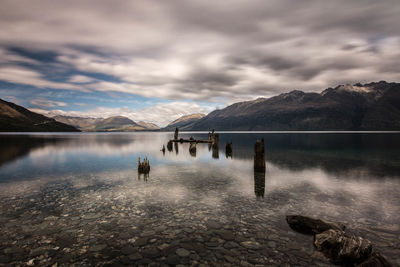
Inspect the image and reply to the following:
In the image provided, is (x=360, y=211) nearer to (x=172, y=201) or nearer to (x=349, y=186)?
(x=349, y=186)

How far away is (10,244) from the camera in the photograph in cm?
861

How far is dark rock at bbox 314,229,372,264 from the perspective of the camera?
762 cm

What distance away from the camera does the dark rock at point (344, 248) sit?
25.0ft

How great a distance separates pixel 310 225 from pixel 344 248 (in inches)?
89.9

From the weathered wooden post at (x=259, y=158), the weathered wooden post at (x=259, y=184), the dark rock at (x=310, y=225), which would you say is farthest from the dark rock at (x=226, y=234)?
the weathered wooden post at (x=259, y=158)

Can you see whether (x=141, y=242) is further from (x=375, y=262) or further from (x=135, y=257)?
(x=375, y=262)

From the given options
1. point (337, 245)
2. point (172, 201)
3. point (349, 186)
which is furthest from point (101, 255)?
point (349, 186)

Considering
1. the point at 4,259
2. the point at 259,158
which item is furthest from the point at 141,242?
the point at 259,158

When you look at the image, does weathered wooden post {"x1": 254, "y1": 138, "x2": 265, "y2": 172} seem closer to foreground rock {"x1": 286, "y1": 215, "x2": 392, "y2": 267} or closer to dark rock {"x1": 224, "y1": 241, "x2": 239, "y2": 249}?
foreground rock {"x1": 286, "y1": 215, "x2": 392, "y2": 267}

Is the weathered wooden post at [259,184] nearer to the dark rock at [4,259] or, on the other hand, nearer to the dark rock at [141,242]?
the dark rock at [141,242]

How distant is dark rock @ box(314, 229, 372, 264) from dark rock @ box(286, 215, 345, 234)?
1.29 metres

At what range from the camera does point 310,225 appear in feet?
33.1

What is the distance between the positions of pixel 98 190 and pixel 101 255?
1022cm

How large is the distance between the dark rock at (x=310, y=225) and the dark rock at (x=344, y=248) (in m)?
1.29
